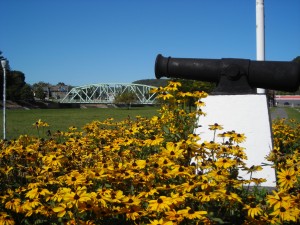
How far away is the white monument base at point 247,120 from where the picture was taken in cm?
559

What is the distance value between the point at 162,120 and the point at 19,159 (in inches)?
103

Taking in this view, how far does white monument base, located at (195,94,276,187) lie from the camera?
559 centimetres

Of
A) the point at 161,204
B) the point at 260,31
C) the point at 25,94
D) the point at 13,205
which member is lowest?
the point at 13,205

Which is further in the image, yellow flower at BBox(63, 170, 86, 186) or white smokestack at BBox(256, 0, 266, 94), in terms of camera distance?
white smokestack at BBox(256, 0, 266, 94)

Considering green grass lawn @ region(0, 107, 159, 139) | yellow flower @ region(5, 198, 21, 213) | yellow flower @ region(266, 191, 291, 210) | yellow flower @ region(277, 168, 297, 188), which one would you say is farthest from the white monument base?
green grass lawn @ region(0, 107, 159, 139)

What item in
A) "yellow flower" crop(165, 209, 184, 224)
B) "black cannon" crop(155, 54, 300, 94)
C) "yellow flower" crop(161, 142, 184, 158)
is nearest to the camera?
"yellow flower" crop(165, 209, 184, 224)

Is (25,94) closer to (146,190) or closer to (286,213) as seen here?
(146,190)

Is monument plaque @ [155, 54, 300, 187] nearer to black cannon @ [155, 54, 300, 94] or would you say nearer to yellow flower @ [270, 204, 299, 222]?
black cannon @ [155, 54, 300, 94]

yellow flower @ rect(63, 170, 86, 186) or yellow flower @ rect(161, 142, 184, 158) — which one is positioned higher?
yellow flower @ rect(161, 142, 184, 158)

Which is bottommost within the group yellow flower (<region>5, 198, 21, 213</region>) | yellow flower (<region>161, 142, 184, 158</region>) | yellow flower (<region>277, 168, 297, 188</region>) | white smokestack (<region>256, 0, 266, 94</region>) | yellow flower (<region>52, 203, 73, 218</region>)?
yellow flower (<region>5, 198, 21, 213</region>)

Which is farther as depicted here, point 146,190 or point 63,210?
point 146,190

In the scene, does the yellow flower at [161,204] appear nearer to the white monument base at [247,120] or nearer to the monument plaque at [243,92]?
the monument plaque at [243,92]

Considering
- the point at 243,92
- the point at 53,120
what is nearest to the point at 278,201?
the point at 243,92

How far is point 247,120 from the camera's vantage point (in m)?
5.75
